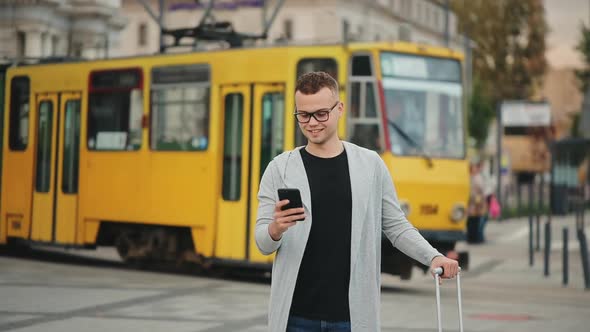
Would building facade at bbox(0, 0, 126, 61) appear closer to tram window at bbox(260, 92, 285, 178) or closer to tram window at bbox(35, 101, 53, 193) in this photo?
tram window at bbox(35, 101, 53, 193)

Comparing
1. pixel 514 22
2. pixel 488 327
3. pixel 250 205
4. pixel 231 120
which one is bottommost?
pixel 488 327

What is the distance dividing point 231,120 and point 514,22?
66.0 m

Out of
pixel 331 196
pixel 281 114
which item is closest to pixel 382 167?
pixel 331 196

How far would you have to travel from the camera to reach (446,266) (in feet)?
18.6

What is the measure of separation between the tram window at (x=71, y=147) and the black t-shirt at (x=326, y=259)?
566 inches

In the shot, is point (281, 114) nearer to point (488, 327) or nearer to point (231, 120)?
point (231, 120)

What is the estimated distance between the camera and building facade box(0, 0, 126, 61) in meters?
53.9

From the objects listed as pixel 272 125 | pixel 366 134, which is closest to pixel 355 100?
pixel 366 134

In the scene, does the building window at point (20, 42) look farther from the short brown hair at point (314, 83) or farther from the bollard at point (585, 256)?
the short brown hair at point (314, 83)

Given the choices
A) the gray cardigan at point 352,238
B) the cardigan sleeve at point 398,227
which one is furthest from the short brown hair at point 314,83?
the cardigan sleeve at point 398,227

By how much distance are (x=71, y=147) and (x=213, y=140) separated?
119 inches

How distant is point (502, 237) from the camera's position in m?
34.1

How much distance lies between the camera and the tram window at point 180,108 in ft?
58.7

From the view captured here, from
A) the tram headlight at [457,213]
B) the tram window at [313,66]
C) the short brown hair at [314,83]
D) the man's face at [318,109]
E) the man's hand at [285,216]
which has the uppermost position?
the tram window at [313,66]
